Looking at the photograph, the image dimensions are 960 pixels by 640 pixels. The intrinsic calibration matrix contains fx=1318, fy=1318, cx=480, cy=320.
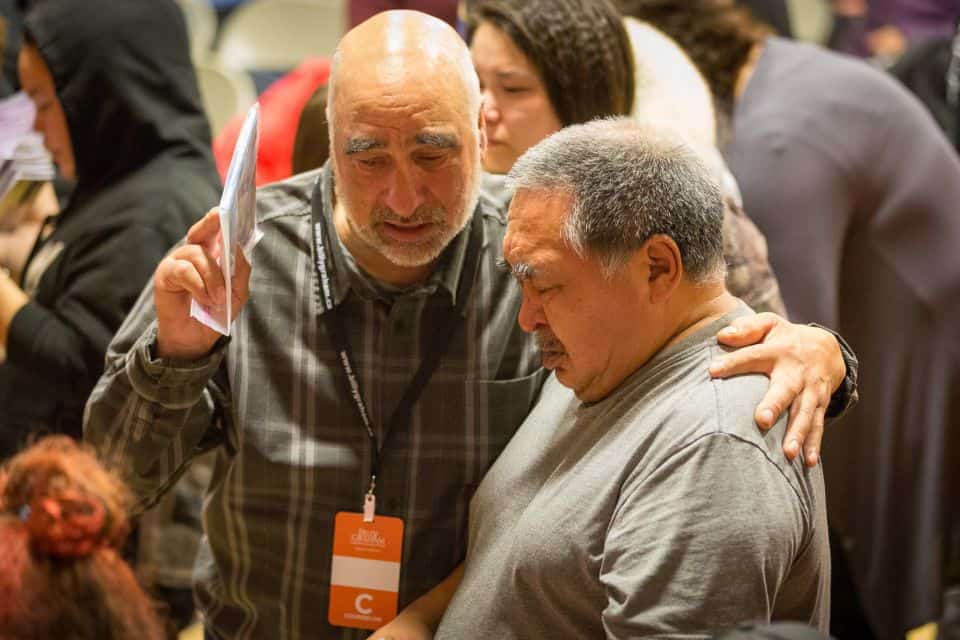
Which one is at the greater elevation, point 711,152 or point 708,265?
point 708,265

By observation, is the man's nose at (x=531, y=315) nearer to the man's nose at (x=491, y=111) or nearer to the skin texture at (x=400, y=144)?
the skin texture at (x=400, y=144)

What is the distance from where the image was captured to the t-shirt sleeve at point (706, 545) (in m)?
1.57

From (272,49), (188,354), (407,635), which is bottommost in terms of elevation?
(272,49)

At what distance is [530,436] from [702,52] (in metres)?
1.53

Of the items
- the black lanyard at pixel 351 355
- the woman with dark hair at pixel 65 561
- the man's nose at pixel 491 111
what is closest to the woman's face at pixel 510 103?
the man's nose at pixel 491 111

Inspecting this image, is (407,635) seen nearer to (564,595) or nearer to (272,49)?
(564,595)

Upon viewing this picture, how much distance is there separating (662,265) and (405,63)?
543 millimetres

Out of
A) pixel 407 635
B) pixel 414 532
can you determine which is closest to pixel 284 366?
pixel 414 532

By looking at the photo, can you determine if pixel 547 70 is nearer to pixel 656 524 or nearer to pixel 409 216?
pixel 409 216

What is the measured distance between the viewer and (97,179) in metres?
2.76

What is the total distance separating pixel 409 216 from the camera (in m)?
2.03

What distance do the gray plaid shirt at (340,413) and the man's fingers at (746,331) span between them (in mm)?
467

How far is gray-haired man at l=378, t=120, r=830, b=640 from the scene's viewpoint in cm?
158

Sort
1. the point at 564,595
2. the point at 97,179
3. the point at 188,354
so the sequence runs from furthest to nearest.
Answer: the point at 97,179 → the point at 188,354 → the point at 564,595
